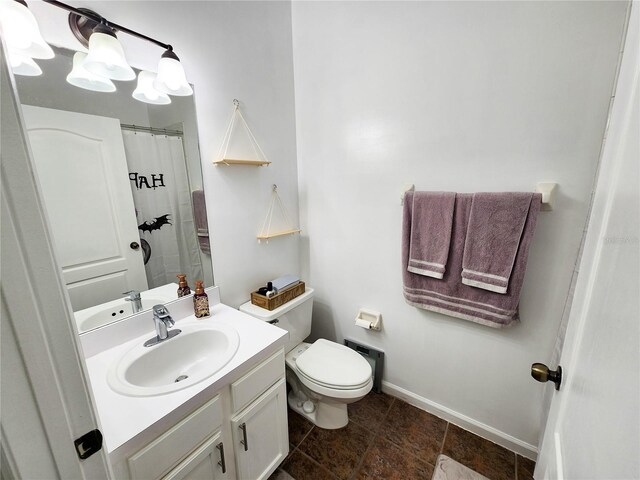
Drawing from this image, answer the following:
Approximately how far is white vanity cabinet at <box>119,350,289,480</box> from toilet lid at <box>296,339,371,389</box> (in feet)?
0.81

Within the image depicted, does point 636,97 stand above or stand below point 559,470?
above

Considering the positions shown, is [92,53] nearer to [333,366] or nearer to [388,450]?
[333,366]

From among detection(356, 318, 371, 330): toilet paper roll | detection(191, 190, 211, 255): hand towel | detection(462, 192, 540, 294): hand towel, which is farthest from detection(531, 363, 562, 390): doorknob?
detection(191, 190, 211, 255): hand towel

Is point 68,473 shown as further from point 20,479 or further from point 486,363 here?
point 486,363

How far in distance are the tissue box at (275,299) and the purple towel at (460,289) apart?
2.30 ft

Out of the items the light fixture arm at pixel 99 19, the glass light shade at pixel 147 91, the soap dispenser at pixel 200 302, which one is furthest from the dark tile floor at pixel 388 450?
the light fixture arm at pixel 99 19

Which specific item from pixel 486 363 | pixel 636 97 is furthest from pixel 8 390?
pixel 486 363

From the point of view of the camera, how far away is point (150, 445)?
0.74 meters

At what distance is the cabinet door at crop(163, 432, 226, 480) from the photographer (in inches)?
32.6

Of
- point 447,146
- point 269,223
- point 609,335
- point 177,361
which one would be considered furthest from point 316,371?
point 447,146

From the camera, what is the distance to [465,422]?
1550 mm

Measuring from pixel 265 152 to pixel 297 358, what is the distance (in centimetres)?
129

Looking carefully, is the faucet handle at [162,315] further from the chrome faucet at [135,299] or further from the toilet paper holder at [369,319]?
the toilet paper holder at [369,319]

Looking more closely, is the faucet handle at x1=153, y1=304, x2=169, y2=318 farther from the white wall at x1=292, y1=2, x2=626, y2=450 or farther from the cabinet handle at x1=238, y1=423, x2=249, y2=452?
the white wall at x1=292, y1=2, x2=626, y2=450
